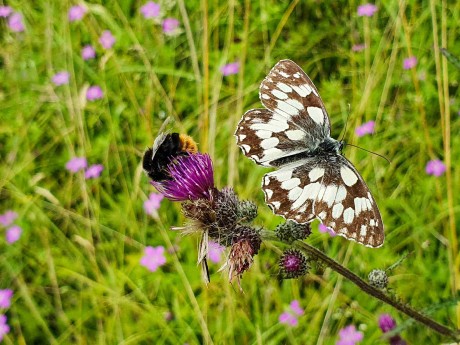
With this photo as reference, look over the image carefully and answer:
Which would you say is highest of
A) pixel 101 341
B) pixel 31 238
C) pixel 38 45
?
pixel 38 45

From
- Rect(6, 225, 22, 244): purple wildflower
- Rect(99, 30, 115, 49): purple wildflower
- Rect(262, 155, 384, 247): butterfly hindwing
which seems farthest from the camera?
Rect(99, 30, 115, 49): purple wildflower

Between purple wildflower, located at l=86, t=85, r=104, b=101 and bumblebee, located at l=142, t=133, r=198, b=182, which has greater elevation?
bumblebee, located at l=142, t=133, r=198, b=182

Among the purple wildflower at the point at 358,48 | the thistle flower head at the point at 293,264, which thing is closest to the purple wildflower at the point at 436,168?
the purple wildflower at the point at 358,48

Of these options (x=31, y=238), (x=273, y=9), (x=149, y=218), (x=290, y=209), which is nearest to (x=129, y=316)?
(x=149, y=218)

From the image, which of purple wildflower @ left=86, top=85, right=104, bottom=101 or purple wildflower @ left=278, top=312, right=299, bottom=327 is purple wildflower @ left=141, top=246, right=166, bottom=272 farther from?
purple wildflower @ left=86, top=85, right=104, bottom=101

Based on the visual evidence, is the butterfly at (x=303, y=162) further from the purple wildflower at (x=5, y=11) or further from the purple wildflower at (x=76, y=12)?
the purple wildflower at (x=5, y=11)

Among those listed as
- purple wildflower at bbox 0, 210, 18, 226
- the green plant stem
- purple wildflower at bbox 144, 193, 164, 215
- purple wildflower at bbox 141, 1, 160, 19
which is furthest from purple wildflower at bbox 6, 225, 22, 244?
the green plant stem

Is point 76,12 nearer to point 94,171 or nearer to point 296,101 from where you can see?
point 94,171

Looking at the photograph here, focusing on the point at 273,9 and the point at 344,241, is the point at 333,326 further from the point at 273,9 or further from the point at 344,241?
the point at 273,9
